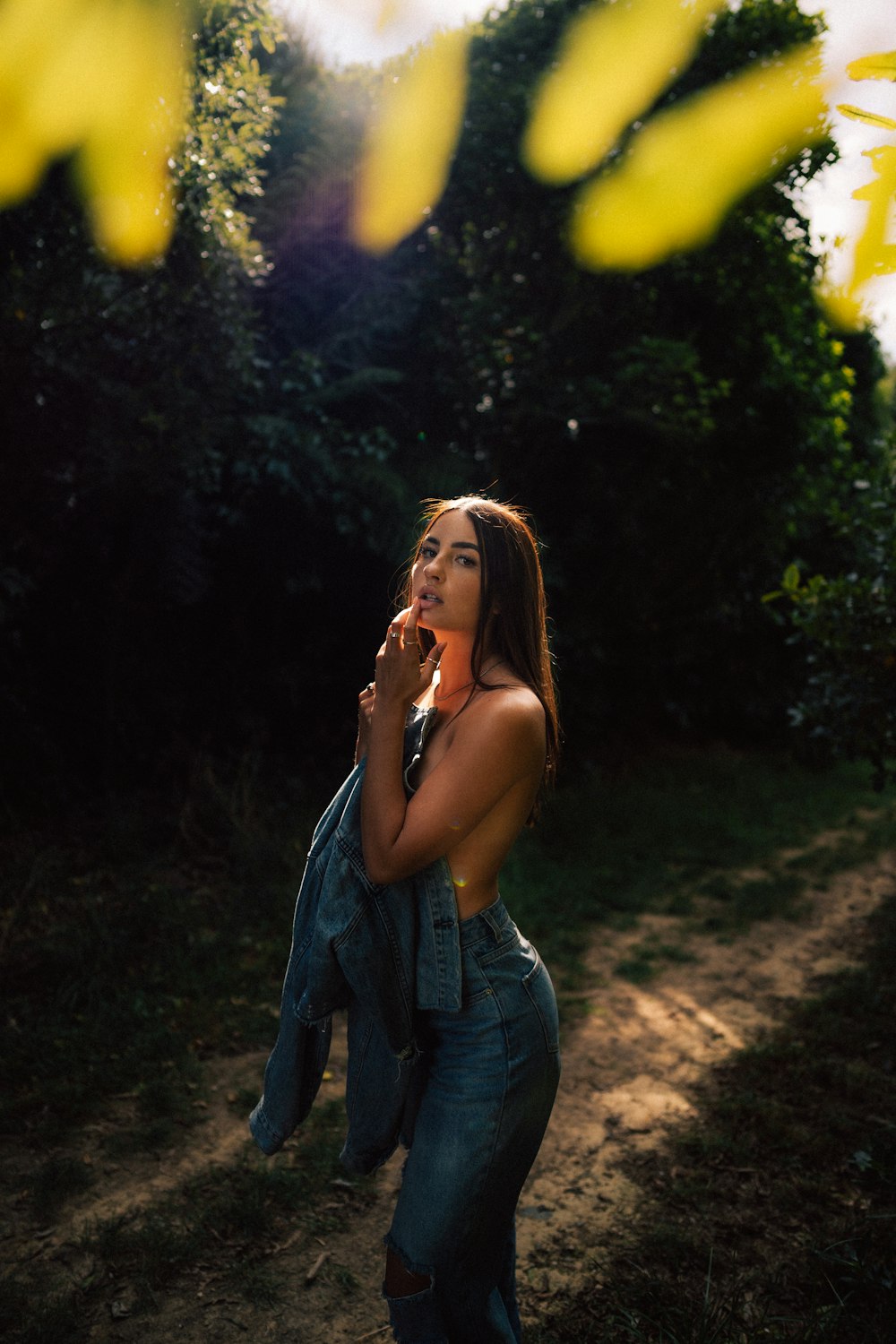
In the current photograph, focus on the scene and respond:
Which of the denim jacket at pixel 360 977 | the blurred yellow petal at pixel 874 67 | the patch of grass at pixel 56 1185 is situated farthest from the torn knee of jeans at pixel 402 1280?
the blurred yellow petal at pixel 874 67

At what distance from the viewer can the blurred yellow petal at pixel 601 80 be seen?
22.9 ft

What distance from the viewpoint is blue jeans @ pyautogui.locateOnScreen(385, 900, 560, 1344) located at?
1751 mm

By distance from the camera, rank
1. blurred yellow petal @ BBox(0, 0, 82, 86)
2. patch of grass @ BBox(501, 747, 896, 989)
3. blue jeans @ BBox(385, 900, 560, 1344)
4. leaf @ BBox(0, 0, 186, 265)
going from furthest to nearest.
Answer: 1. patch of grass @ BBox(501, 747, 896, 989)
2. leaf @ BBox(0, 0, 186, 265)
3. blurred yellow petal @ BBox(0, 0, 82, 86)
4. blue jeans @ BBox(385, 900, 560, 1344)

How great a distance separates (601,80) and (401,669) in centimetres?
726

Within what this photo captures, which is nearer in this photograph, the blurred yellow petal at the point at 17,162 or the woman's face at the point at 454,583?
the woman's face at the point at 454,583

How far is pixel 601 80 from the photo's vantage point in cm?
719

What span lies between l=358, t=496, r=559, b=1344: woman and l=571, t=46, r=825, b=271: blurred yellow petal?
20.8 ft

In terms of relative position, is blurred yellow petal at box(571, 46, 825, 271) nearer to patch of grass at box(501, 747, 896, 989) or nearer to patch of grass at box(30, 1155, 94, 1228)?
patch of grass at box(501, 747, 896, 989)

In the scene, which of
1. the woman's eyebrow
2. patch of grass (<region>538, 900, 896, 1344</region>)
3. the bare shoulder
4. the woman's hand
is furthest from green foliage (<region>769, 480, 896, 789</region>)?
the woman's hand

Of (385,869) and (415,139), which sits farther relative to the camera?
(415,139)

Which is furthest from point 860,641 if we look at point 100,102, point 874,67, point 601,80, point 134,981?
point 601,80

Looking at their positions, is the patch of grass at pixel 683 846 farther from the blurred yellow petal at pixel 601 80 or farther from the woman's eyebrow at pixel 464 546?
the blurred yellow petal at pixel 601 80

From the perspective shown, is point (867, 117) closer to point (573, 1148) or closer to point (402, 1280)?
point (402, 1280)

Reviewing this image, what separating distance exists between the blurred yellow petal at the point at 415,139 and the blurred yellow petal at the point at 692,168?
4.46 feet
